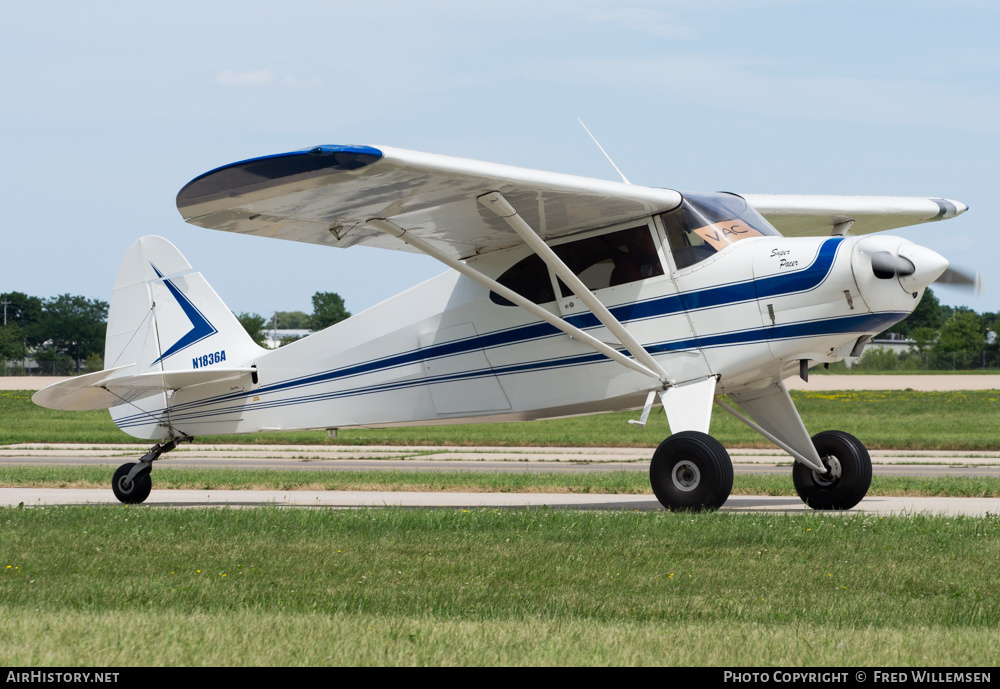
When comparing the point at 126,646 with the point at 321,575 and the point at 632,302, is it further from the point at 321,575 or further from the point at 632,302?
the point at 632,302

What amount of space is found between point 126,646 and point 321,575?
232 centimetres

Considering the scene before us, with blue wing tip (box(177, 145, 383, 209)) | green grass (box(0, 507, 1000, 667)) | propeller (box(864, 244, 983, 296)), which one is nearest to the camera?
green grass (box(0, 507, 1000, 667))

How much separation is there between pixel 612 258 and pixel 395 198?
2572mm

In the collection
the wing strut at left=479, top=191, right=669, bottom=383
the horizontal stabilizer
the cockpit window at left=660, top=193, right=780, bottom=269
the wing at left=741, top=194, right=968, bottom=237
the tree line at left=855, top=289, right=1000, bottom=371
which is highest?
the wing at left=741, top=194, right=968, bottom=237

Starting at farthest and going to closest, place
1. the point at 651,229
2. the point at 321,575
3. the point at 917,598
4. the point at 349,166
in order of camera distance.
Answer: the point at 651,229, the point at 349,166, the point at 321,575, the point at 917,598

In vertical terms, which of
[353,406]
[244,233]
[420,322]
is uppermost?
[244,233]

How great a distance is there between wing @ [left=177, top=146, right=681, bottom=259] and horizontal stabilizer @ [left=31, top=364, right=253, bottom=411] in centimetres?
314

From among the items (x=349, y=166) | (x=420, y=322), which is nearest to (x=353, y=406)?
(x=420, y=322)

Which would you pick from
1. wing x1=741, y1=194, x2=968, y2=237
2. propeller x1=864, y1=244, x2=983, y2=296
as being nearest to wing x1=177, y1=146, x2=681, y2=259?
propeller x1=864, y1=244, x2=983, y2=296

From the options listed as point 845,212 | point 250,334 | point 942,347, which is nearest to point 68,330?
point 250,334

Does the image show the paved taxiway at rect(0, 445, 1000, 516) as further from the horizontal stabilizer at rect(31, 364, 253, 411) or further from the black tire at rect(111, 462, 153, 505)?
the horizontal stabilizer at rect(31, 364, 253, 411)

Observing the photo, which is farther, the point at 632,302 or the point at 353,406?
the point at 353,406

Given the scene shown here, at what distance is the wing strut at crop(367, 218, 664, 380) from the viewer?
36.3ft

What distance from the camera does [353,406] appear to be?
43.8 ft
